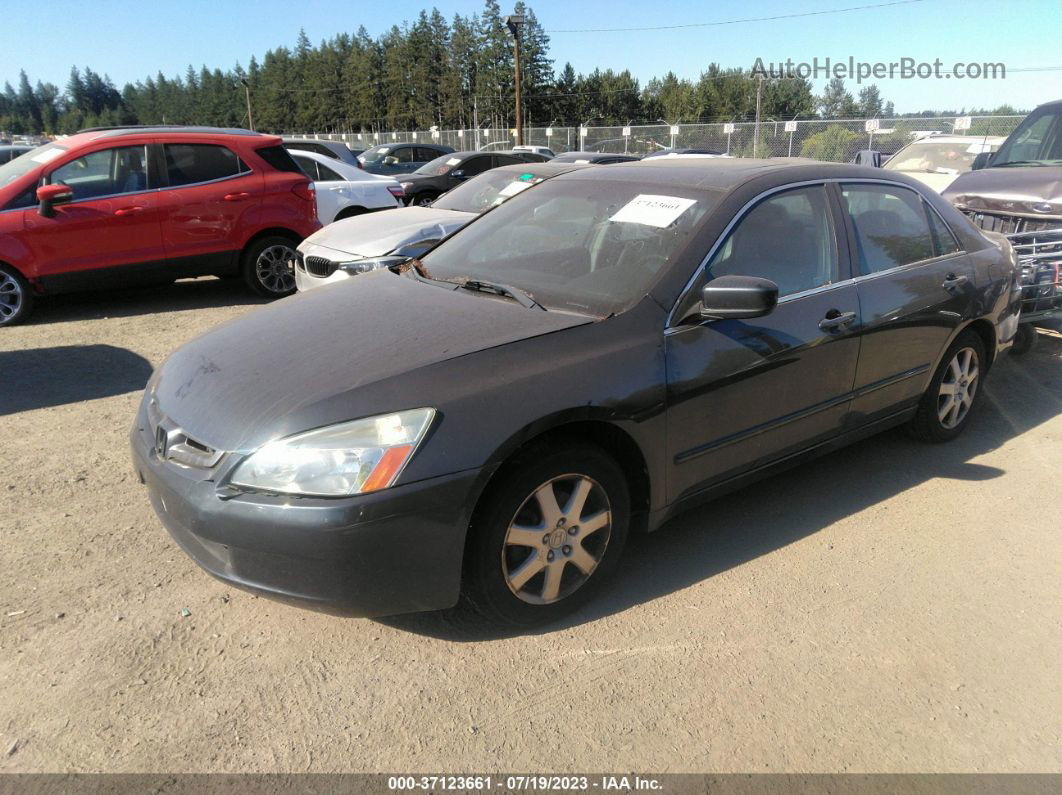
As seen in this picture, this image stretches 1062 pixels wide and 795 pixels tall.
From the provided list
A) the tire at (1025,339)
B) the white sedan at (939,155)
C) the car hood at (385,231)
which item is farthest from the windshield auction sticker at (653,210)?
the white sedan at (939,155)

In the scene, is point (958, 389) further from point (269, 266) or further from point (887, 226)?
point (269, 266)

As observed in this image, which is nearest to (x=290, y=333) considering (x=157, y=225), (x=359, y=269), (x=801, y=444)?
(x=801, y=444)

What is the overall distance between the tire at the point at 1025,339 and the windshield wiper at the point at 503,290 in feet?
16.4

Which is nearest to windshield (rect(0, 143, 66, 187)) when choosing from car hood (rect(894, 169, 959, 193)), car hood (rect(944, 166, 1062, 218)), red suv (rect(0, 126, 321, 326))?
red suv (rect(0, 126, 321, 326))

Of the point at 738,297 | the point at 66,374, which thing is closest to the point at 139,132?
the point at 66,374

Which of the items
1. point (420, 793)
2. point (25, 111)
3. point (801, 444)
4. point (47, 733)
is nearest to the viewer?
point (420, 793)

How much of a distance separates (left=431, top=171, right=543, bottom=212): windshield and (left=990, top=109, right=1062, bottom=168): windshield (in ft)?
15.6

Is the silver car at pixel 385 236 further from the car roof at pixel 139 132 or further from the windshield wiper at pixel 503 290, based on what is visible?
the windshield wiper at pixel 503 290

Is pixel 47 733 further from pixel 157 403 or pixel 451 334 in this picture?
pixel 451 334

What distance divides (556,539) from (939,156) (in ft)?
36.1

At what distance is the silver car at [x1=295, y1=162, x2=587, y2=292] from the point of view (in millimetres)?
6457

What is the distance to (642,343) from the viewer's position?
303 cm

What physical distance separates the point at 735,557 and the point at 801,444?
0.64 m

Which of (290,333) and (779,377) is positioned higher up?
(290,333)
